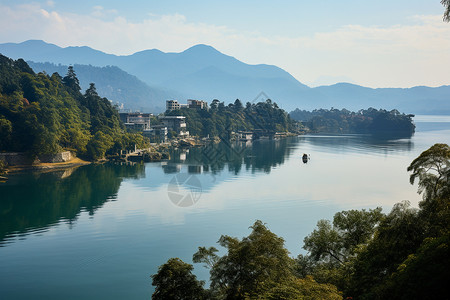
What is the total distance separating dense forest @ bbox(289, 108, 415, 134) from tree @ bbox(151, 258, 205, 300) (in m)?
151

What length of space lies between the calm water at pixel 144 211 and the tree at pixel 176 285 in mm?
5581

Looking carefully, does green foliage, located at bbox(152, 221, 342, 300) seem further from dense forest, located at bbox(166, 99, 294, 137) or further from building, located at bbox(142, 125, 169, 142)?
dense forest, located at bbox(166, 99, 294, 137)

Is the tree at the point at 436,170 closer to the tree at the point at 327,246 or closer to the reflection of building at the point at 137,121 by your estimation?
the tree at the point at 327,246

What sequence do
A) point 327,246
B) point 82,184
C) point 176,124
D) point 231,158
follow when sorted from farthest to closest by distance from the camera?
point 176,124 < point 231,158 < point 82,184 < point 327,246

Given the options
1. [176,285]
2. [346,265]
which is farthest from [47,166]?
[346,265]

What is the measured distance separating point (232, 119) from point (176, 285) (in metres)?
116

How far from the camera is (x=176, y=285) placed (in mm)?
14609

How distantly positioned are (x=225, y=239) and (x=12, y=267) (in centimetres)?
1485

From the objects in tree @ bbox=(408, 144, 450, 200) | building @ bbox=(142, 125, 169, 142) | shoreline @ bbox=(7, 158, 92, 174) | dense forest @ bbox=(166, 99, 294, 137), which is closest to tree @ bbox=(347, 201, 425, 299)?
tree @ bbox=(408, 144, 450, 200)

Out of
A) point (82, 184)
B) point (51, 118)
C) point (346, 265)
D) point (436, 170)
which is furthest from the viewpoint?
point (51, 118)

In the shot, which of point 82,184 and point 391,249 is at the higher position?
point 391,249

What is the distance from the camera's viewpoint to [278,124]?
13800cm

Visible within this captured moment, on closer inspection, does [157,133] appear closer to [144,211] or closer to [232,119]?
[232,119]

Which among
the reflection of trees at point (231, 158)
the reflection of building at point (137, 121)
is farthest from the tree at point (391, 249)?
the reflection of building at point (137, 121)
